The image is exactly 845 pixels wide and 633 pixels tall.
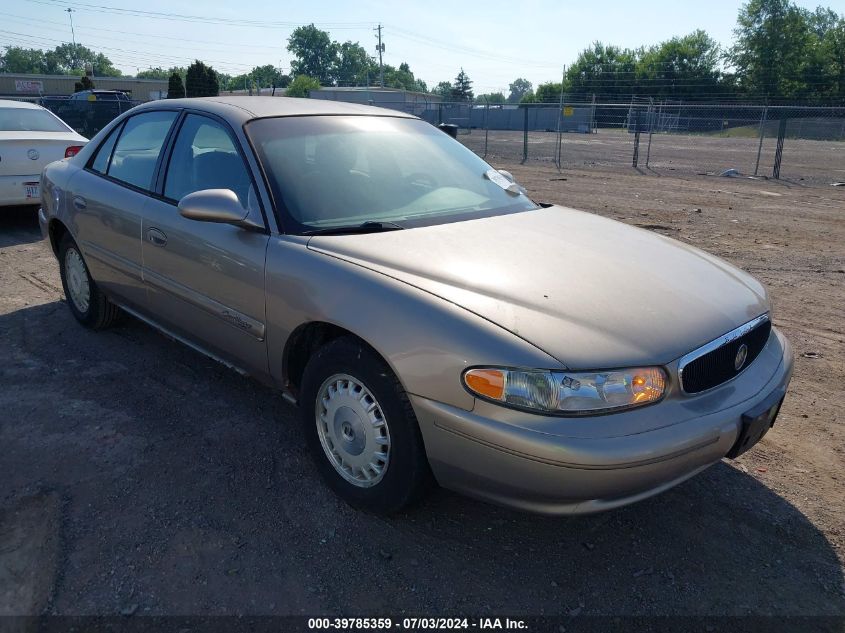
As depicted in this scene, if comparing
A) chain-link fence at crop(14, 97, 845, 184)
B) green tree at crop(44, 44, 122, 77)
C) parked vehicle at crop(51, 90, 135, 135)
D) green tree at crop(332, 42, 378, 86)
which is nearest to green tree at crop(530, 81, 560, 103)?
chain-link fence at crop(14, 97, 845, 184)

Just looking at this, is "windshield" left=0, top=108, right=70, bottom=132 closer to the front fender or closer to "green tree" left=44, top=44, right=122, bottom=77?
the front fender

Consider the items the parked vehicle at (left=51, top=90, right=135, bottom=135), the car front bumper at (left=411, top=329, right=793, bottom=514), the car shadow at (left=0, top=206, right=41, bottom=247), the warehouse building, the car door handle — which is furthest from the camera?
the warehouse building

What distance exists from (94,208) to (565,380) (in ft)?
11.2

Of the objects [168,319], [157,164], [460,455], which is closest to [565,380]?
[460,455]

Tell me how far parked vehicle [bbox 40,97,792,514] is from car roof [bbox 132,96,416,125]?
0.07 feet

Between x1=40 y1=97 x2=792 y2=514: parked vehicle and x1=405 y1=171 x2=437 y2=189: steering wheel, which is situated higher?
x1=405 y1=171 x2=437 y2=189: steering wheel

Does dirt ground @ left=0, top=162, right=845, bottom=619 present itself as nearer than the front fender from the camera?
No

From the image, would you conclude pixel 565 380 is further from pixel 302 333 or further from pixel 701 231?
pixel 701 231

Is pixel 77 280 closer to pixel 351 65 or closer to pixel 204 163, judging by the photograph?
pixel 204 163

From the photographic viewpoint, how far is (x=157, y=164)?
390cm

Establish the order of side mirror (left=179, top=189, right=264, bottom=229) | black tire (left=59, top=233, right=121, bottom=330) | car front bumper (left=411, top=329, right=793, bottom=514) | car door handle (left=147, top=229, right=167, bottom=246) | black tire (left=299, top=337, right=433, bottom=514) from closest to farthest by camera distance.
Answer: car front bumper (left=411, top=329, right=793, bottom=514), black tire (left=299, top=337, right=433, bottom=514), side mirror (left=179, top=189, right=264, bottom=229), car door handle (left=147, top=229, right=167, bottom=246), black tire (left=59, top=233, right=121, bottom=330)

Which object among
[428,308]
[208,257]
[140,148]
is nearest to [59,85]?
[140,148]

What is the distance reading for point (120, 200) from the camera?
405cm

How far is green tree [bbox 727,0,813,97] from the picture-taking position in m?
50.2
